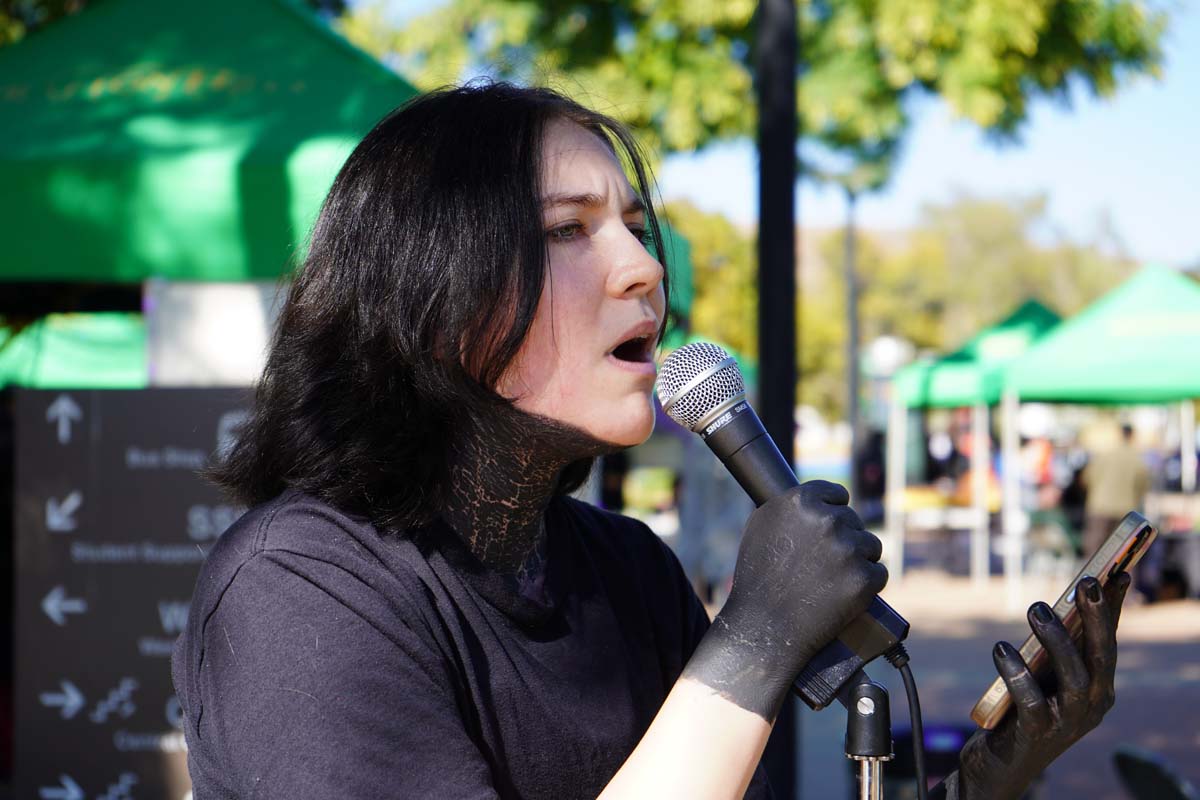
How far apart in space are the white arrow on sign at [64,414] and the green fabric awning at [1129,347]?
9089 mm

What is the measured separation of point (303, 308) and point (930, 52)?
9.50 metres

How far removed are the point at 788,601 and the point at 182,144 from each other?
3.22 meters

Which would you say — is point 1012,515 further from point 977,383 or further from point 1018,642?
point 1018,642

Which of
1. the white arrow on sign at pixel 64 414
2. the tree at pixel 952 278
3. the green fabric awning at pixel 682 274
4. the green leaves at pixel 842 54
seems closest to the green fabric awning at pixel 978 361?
the green leaves at pixel 842 54

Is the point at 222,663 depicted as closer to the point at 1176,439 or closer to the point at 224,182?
the point at 224,182

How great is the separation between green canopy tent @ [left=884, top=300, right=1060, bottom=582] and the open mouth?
39.8ft

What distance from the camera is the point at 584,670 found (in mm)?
1561

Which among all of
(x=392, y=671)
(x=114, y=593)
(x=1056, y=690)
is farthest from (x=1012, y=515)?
(x=392, y=671)

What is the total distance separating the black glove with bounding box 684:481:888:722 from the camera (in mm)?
1325

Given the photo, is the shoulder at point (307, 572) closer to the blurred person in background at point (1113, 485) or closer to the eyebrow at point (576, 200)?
the eyebrow at point (576, 200)

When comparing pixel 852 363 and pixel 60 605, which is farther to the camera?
pixel 852 363

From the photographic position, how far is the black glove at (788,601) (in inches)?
52.2

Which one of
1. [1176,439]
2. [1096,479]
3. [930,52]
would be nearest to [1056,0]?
[930,52]

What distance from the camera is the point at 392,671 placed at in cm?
128
